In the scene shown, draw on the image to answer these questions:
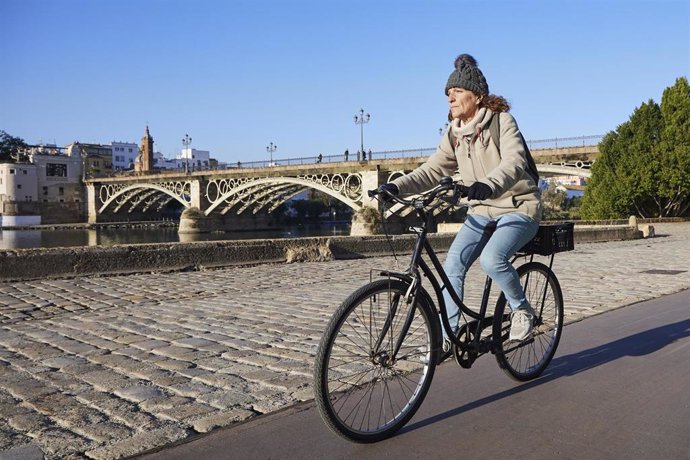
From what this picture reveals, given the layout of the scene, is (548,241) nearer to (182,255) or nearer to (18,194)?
(182,255)

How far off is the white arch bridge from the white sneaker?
30728mm

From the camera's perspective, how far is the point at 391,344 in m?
2.85

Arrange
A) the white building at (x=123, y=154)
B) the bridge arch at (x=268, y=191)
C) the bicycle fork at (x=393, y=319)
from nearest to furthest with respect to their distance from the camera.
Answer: the bicycle fork at (x=393, y=319), the bridge arch at (x=268, y=191), the white building at (x=123, y=154)

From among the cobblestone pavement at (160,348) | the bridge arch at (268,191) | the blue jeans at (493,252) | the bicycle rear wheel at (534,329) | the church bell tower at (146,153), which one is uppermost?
the church bell tower at (146,153)

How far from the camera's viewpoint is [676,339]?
191 inches

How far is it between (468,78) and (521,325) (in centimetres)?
129

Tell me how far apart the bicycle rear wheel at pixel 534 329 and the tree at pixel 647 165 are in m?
31.2

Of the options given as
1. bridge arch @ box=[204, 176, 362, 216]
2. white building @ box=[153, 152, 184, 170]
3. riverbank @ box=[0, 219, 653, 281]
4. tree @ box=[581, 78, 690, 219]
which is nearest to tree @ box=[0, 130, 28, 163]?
white building @ box=[153, 152, 184, 170]

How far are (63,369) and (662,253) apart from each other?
13030 mm

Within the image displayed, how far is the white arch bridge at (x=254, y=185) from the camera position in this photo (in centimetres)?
3557

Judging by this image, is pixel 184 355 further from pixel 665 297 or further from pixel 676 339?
pixel 665 297

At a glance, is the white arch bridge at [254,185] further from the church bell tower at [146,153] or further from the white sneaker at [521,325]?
the white sneaker at [521,325]

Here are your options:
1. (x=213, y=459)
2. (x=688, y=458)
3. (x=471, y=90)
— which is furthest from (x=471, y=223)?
(x=213, y=459)

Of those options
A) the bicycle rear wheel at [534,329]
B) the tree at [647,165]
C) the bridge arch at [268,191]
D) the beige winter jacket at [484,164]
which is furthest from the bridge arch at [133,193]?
the beige winter jacket at [484,164]
